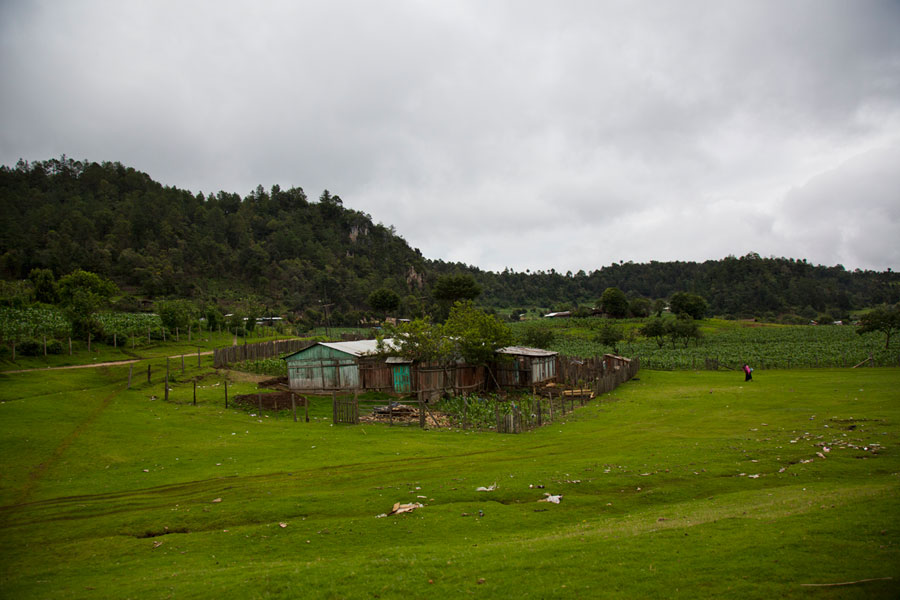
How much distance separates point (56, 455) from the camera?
20203 mm

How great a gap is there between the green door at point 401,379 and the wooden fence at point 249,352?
32.2 feet

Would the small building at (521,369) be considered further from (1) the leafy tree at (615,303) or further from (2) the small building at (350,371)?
(1) the leafy tree at (615,303)

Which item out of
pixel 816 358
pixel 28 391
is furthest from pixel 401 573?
pixel 816 358

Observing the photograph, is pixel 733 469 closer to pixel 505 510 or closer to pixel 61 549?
pixel 505 510

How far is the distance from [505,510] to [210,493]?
30.2ft

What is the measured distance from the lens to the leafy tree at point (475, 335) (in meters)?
40.0

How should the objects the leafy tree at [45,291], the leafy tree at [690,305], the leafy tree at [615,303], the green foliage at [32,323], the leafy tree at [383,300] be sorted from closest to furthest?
the green foliage at [32,323]
the leafy tree at [45,291]
the leafy tree at [383,300]
the leafy tree at [690,305]
the leafy tree at [615,303]

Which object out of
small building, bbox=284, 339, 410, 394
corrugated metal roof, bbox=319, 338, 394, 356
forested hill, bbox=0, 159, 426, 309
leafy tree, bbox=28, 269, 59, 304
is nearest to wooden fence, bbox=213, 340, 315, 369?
corrugated metal roof, bbox=319, 338, 394, 356

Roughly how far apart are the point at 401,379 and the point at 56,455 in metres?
22.2

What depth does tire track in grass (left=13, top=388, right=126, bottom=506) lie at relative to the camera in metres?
16.2

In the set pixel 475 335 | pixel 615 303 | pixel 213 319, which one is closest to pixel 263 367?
pixel 475 335

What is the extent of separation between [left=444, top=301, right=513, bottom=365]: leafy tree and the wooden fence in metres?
13.1

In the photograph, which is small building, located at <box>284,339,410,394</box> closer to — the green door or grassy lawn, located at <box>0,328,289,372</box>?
the green door

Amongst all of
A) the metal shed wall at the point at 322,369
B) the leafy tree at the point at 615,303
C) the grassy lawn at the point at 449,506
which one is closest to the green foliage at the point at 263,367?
the metal shed wall at the point at 322,369
